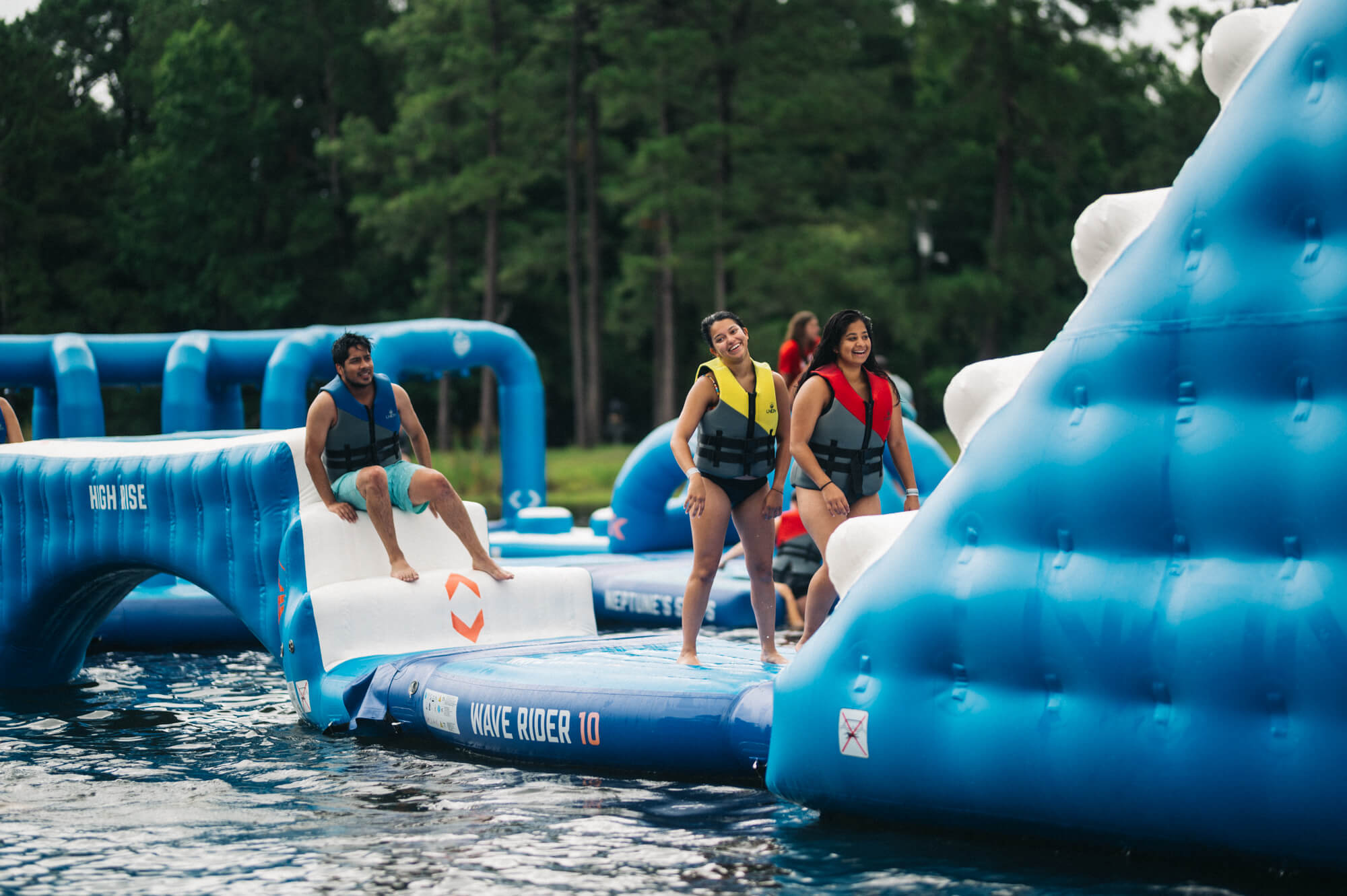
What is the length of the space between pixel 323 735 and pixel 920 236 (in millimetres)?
24917

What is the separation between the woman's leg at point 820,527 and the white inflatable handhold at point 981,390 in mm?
1102

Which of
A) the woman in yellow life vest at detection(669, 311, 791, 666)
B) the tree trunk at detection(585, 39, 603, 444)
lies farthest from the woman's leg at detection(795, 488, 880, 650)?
the tree trunk at detection(585, 39, 603, 444)

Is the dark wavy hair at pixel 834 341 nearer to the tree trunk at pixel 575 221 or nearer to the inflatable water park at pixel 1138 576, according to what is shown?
the inflatable water park at pixel 1138 576

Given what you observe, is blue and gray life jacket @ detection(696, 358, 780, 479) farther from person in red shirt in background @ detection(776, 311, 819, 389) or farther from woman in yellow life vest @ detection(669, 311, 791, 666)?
person in red shirt in background @ detection(776, 311, 819, 389)

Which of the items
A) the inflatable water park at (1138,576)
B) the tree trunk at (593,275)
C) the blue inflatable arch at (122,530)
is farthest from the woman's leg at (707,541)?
the tree trunk at (593,275)

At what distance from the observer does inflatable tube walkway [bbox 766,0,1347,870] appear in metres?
4.02

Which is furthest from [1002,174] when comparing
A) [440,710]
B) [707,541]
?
[440,710]

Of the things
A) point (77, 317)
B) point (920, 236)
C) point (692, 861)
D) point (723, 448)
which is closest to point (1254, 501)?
point (692, 861)

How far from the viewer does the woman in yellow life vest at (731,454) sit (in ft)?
19.7

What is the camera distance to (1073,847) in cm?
445

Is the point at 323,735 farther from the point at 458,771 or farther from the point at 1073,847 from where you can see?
the point at 1073,847

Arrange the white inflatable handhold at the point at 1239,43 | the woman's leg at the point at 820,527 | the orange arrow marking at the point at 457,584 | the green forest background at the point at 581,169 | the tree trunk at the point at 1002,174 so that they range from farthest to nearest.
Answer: the tree trunk at the point at 1002,174 < the green forest background at the point at 581,169 < the orange arrow marking at the point at 457,584 < the woman's leg at the point at 820,527 < the white inflatable handhold at the point at 1239,43

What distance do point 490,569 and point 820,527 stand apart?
6.68 feet

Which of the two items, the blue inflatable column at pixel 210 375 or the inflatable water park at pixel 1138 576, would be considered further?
the blue inflatable column at pixel 210 375
